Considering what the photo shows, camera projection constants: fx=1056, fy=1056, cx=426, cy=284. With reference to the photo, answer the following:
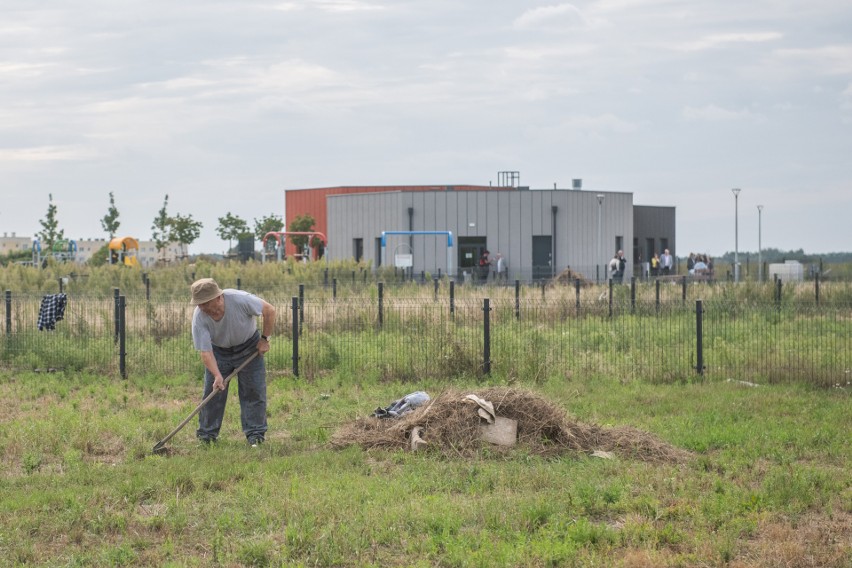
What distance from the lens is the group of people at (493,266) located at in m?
47.9

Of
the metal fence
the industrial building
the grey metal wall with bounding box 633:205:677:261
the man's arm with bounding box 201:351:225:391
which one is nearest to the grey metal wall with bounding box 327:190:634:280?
the industrial building

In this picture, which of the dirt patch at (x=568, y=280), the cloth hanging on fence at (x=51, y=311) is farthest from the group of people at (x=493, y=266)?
the cloth hanging on fence at (x=51, y=311)

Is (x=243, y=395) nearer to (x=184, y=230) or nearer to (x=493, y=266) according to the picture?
(x=493, y=266)

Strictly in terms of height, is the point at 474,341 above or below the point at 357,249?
below

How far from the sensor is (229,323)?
1052cm

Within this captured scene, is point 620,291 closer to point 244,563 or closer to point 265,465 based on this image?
point 265,465

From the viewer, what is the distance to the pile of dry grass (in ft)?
32.7

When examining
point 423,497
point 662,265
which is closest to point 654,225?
point 662,265

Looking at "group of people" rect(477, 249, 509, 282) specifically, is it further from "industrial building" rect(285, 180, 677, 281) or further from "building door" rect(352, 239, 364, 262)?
"building door" rect(352, 239, 364, 262)

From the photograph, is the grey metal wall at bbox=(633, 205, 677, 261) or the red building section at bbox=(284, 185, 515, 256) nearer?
the grey metal wall at bbox=(633, 205, 677, 261)

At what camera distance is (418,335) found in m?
→ 16.6

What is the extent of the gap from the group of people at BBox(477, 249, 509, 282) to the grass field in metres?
35.3

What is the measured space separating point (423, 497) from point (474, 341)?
7.73 m

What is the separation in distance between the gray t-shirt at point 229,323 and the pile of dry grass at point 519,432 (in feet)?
4.74
